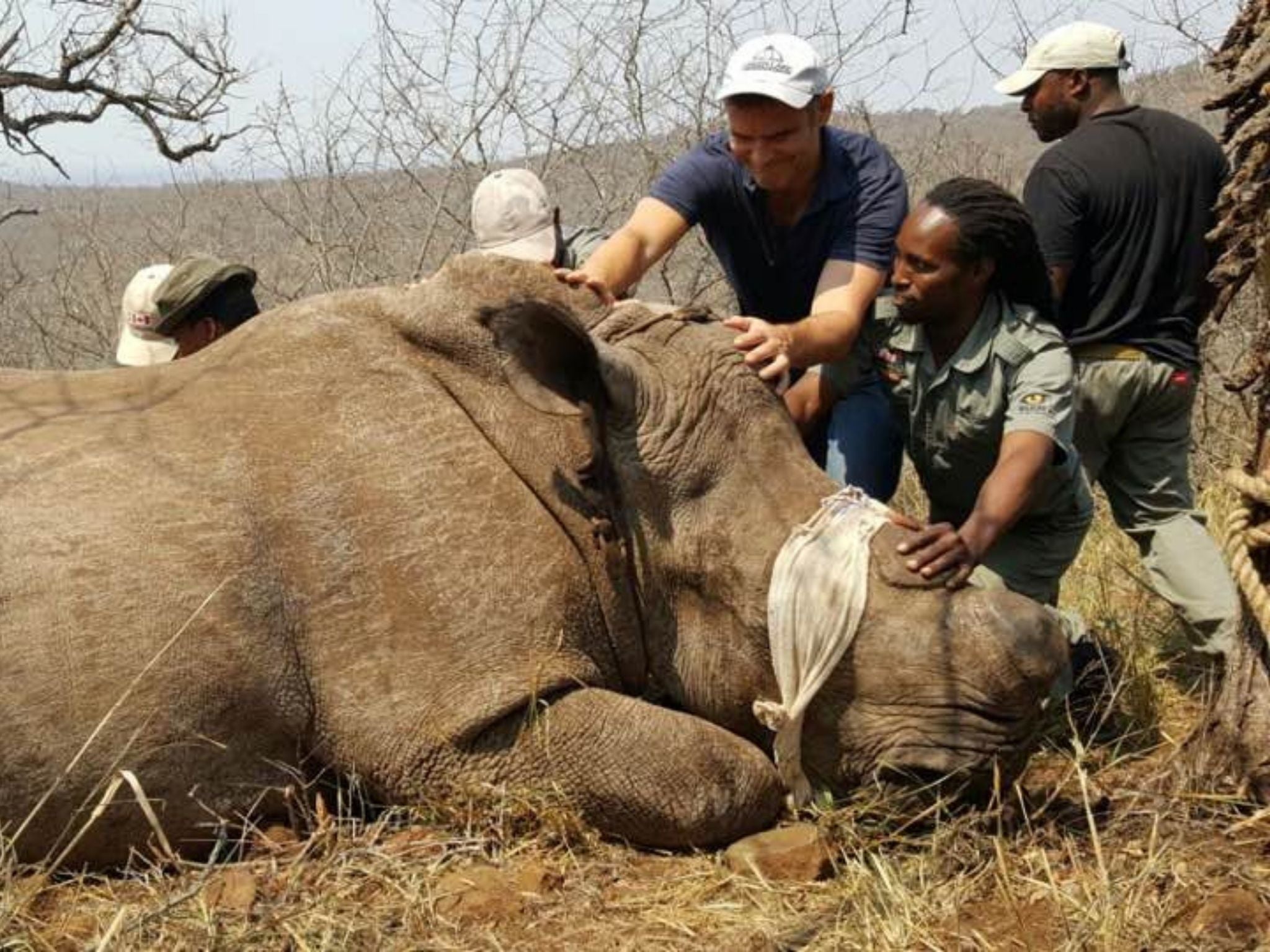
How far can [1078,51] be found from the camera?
21.1 ft

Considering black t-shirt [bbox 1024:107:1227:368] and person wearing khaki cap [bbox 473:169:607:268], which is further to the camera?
person wearing khaki cap [bbox 473:169:607:268]

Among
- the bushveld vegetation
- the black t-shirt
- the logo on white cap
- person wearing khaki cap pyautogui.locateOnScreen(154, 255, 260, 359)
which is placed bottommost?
the bushveld vegetation

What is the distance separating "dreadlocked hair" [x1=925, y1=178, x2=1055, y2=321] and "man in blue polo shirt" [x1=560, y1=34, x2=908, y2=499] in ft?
1.27

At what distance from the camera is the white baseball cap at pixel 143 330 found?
23.6 ft

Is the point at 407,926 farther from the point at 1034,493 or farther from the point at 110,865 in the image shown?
the point at 1034,493

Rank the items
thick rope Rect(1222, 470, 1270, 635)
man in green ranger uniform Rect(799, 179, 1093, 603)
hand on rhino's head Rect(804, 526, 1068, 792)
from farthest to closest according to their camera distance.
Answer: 1. man in green ranger uniform Rect(799, 179, 1093, 603)
2. hand on rhino's head Rect(804, 526, 1068, 792)
3. thick rope Rect(1222, 470, 1270, 635)

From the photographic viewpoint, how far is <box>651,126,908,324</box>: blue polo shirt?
5676mm

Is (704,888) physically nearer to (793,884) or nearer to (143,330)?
(793,884)

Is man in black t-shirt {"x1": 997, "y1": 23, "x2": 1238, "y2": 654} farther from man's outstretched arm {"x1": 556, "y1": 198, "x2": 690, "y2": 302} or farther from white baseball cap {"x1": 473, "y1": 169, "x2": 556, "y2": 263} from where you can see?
white baseball cap {"x1": 473, "y1": 169, "x2": 556, "y2": 263}

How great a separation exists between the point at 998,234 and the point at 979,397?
0.53m

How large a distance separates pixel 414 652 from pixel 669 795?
2.62 ft

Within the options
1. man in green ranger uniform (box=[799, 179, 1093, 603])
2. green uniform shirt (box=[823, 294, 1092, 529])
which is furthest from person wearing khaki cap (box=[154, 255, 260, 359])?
man in green ranger uniform (box=[799, 179, 1093, 603])

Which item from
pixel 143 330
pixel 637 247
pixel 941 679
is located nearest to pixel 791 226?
pixel 637 247

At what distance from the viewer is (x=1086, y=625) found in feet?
20.7
